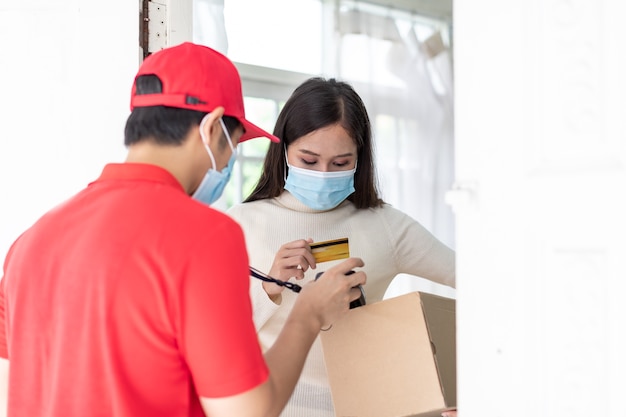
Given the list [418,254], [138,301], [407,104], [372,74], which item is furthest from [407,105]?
[138,301]

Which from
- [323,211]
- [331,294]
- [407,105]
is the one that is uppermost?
[407,105]

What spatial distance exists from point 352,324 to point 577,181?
0.52m

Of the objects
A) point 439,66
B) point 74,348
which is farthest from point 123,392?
point 439,66

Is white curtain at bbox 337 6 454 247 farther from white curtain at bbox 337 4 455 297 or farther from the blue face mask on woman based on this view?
the blue face mask on woman

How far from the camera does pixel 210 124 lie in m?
0.91

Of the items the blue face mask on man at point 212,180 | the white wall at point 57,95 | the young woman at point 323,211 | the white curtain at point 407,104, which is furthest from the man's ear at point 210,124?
the white curtain at point 407,104

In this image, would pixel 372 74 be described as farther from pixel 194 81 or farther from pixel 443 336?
pixel 194 81

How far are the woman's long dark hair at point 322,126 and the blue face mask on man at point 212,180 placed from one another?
22.7 inches

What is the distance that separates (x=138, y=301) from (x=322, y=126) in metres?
0.84

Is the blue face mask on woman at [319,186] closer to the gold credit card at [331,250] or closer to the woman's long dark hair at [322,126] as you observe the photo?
the woman's long dark hair at [322,126]

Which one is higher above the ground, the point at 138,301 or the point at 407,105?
the point at 407,105

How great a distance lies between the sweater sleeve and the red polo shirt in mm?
832

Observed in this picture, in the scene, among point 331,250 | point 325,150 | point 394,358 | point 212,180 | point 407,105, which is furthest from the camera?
point 407,105

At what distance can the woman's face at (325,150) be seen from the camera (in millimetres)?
1546
